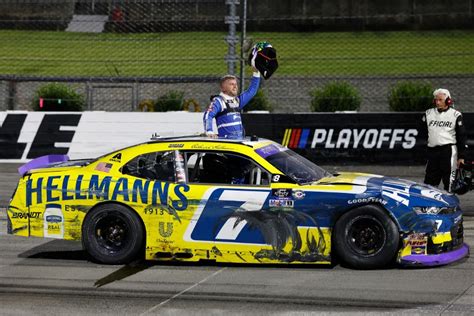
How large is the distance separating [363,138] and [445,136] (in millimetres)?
5210

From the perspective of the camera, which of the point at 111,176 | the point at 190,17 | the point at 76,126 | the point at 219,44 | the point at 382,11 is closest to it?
the point at 111,176

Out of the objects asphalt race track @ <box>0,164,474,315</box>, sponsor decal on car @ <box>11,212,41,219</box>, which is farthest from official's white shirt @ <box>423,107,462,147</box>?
sponsor decal on car @ <box>11,212,41,219</box>

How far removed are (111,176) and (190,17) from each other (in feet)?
35.8

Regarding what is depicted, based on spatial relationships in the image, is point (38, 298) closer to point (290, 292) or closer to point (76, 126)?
point (290, 292)

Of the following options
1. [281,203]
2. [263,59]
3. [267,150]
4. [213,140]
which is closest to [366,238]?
[281,203]

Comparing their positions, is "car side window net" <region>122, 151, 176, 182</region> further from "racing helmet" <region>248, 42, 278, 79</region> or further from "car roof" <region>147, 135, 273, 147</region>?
"racing helmet" <region>248, 42, 278, 79</region>

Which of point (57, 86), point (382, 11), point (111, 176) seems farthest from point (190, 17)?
point (111, 176)

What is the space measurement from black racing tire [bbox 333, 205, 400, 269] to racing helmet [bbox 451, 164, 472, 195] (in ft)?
10.3

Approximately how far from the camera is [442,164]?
1102 cm

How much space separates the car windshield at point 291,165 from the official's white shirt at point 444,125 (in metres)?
2.42

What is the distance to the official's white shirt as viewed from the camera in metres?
10.9

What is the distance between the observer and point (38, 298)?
7344 mm

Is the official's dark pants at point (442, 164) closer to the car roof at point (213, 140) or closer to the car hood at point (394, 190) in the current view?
the car hood at point (394, 190)

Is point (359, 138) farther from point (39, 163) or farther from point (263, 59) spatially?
point (39, 163)
